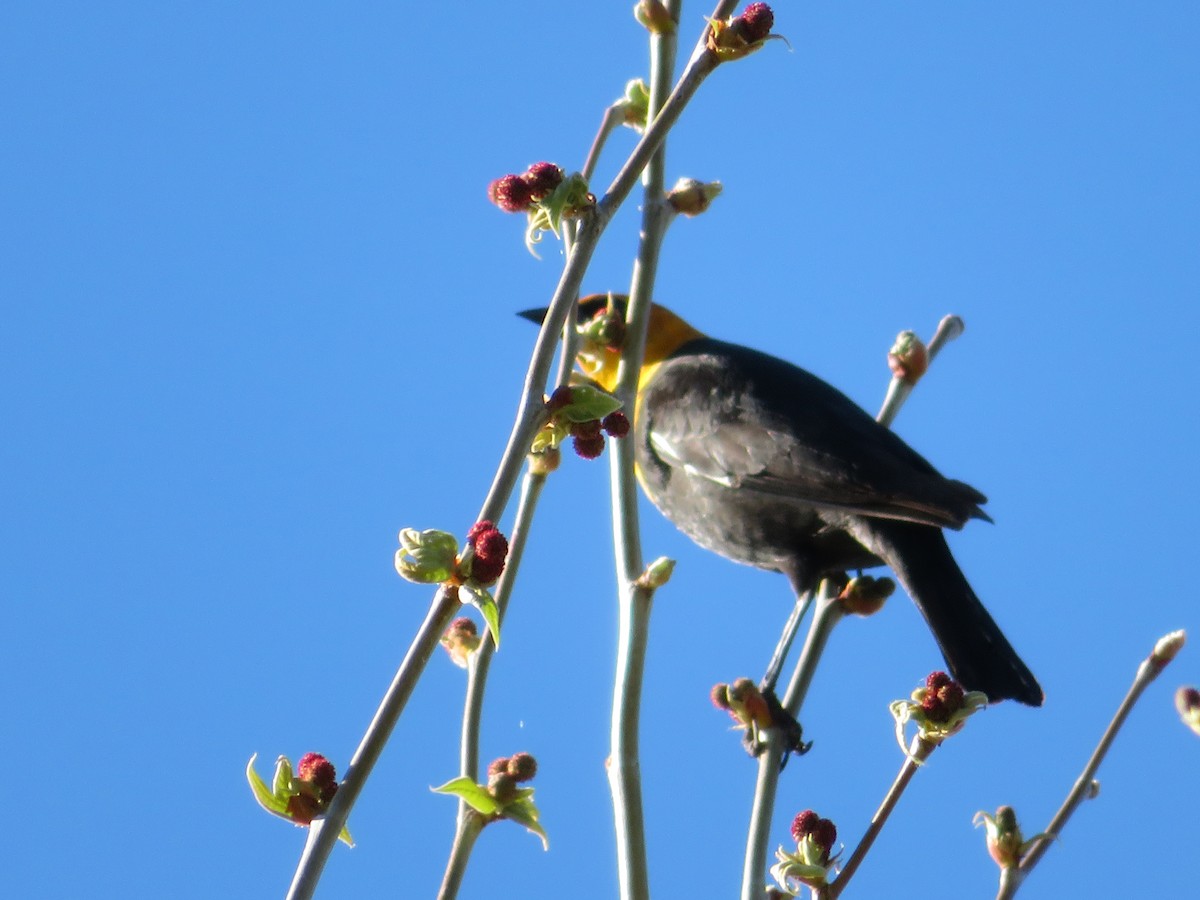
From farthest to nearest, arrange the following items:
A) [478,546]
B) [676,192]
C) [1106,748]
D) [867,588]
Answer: [867,588]
[676,192]
[1106,748]
[478,546]

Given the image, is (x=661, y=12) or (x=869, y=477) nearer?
(x=661, y=12)

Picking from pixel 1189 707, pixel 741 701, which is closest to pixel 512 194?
pixel 741 701

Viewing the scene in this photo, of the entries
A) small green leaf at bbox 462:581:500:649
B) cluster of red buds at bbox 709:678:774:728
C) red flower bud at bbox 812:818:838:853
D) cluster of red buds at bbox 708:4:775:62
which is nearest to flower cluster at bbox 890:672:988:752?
red flower bud at bbox 812:818:838:853

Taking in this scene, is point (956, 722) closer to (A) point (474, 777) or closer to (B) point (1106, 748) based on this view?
(B) point (1106, 748)

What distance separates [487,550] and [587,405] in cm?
34

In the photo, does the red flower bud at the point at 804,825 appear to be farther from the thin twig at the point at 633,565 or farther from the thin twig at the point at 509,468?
the thin twig at the point at 509,468

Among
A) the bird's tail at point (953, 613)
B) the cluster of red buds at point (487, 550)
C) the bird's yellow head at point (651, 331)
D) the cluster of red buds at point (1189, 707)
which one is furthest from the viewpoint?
the bird's yellow head at point (651, 331)

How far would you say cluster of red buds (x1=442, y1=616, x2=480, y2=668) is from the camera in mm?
2494

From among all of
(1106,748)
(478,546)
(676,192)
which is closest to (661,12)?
(676,192)

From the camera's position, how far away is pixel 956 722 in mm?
2393

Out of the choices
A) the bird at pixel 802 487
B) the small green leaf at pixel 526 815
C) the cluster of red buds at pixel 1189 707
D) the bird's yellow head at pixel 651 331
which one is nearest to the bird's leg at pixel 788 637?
the bird at pixel 802 487

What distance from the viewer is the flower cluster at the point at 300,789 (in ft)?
5.65

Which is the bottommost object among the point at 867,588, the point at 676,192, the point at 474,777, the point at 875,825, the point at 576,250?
the point at 474,777

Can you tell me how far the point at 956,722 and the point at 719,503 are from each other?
250 centimetres
